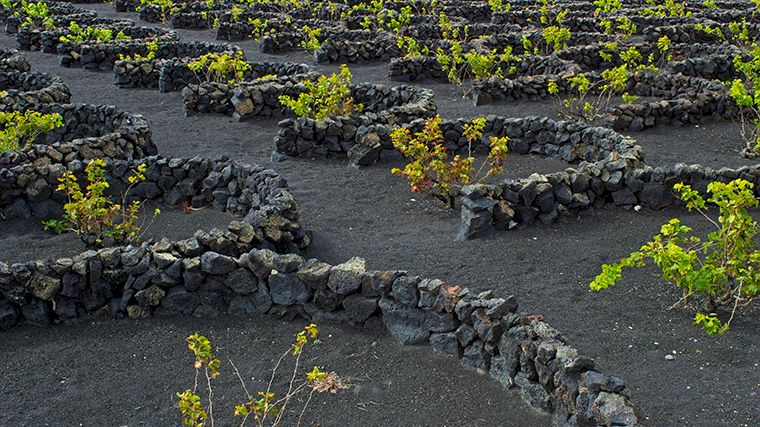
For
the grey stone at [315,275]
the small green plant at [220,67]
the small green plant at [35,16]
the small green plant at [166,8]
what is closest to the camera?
the grey stone at [315,275]

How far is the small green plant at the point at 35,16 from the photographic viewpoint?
23.8 metres

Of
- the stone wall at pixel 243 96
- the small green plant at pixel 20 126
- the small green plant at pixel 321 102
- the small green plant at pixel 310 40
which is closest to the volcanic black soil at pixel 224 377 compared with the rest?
the small green plant at pixel 20 126

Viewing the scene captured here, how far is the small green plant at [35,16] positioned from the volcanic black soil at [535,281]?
1204 centimetres

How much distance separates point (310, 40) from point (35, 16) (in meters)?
9.10

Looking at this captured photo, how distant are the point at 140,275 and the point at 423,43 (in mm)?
13933

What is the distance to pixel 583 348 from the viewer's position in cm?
710

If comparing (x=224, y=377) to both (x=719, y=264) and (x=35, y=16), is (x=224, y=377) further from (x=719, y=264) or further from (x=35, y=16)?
(x=35, y=16)

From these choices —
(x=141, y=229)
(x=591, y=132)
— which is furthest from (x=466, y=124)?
(x=141, y=229)

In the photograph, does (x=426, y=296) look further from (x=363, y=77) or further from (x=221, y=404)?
(x=363, y=77)

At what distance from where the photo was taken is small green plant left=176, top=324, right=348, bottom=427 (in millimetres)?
5141

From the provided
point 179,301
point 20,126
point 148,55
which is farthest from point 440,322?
point 148,55

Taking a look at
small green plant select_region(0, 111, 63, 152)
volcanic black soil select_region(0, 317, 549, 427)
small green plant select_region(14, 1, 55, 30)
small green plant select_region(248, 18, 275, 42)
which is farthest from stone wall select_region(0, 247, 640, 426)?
small green plant select_region(14, 1, 55, 30)

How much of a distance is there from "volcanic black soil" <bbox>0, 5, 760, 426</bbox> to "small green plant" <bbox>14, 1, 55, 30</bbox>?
12.0 m

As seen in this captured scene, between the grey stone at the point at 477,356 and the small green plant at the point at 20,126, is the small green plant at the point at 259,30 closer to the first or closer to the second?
the small green plant at the point at 20,126
